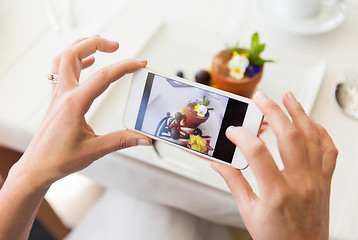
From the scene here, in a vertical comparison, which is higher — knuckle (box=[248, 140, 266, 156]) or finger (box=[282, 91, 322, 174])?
finger (box=[282, 91, 322, 174])

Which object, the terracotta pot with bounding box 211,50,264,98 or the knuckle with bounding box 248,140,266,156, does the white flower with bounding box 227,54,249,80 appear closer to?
the terracotta pot with bounding box 211,50,264,98

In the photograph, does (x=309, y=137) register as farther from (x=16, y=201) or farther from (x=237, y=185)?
(x=16, y=201)

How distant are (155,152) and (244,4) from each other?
527 millimetres

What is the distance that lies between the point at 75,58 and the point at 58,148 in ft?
0.49

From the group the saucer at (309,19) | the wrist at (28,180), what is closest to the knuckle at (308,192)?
the wrist at (28,180)

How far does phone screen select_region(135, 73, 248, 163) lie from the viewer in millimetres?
572

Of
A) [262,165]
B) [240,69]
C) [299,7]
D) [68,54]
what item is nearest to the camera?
[262,165]

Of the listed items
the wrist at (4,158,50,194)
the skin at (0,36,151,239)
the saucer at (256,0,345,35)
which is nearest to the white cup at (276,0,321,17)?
the saucer at (256,0,345,35)

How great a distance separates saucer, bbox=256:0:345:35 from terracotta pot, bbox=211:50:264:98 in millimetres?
203

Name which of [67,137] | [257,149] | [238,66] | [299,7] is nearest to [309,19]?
[299,7]

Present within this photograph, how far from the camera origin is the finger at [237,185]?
0.49 meters

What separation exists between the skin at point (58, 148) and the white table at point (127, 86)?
7.6 inches

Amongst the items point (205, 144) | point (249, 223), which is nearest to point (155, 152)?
point (205, 144)

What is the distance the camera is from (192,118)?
587 millimetres
